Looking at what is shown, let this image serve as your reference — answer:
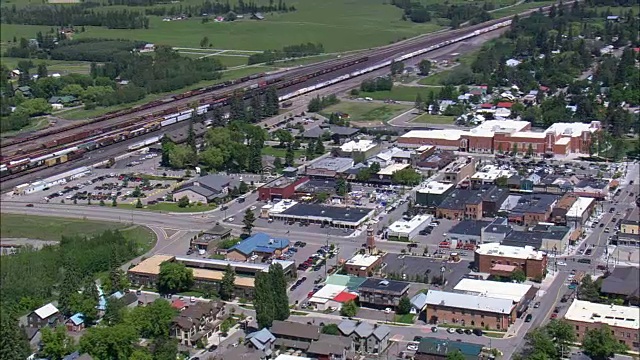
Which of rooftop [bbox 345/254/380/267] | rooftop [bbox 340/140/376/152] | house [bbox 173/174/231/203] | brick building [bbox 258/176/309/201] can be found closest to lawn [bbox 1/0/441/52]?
rooftop [bbox 340/140/376/152]

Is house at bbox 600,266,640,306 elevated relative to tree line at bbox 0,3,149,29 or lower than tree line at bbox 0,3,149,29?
lower

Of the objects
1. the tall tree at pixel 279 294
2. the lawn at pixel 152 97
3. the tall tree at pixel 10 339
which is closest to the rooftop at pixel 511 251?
the tall tree at pixel 279 294

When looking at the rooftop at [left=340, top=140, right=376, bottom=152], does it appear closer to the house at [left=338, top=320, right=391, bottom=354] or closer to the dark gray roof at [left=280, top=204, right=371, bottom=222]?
the dark gray roof at [left=280, top=204, right=371, bottom=222]

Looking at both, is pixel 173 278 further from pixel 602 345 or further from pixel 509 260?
pixel 602 345

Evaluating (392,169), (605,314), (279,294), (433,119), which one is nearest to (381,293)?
(279,294)

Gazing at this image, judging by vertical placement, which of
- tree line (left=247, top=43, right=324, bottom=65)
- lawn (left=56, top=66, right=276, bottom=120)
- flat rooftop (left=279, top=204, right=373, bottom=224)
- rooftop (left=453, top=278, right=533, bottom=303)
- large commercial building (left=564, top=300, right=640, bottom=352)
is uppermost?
tree line (left=247, top=43, right=324, bottom=65)

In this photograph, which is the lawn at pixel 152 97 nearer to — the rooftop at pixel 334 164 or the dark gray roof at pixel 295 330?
the rooftop at pixel 334 164

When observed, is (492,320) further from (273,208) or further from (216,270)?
(273,208)
